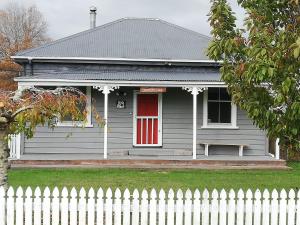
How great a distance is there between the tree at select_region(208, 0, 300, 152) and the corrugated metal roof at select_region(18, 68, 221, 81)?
9046mm

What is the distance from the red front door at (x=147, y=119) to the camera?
57.8 ft

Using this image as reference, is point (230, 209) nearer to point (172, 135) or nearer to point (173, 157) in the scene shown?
point (173, 157)

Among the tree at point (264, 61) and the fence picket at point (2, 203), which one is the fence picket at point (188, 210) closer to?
the tree at point (264, 61)

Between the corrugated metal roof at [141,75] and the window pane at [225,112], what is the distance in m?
1.15

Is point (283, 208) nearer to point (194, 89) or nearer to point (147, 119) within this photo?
point (194, 89)

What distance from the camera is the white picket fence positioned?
7.17m

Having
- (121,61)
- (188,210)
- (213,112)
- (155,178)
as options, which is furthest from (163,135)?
(188,210)

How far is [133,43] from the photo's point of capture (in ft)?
63.3

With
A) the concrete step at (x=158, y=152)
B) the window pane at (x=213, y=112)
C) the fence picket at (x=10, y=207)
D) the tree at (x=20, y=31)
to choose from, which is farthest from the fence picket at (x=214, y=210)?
the tree at (x=20, y=31)

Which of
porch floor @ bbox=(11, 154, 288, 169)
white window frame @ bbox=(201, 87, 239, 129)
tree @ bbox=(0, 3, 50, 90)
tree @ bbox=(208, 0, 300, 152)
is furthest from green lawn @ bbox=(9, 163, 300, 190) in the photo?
tree @ bbox=(0, 3, 50, 90)

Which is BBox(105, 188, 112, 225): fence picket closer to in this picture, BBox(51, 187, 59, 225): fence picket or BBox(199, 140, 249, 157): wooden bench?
BBox(51, 187, 59, 225): fence picket

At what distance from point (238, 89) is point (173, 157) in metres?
9.24

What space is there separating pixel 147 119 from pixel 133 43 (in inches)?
138

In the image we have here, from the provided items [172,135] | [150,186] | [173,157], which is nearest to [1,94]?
[150,186]
